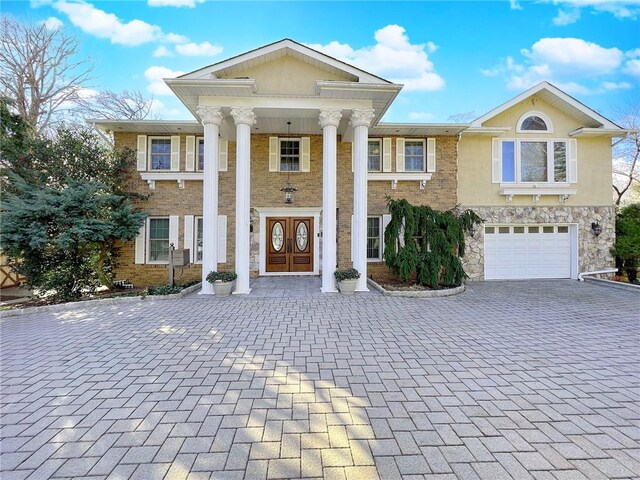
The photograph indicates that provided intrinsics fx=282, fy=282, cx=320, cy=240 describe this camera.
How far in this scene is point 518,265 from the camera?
1038 cm

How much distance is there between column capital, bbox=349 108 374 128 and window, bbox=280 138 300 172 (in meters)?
2.87

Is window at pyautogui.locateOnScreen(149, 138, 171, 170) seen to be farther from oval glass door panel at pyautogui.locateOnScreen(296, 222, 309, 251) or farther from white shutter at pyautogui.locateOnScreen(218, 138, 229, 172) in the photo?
oval glass door panel at pyautogui.locateOnScreen(296, 222, 309, 251)

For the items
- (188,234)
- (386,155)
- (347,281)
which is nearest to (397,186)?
(386,155)

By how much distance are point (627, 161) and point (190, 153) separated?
64.3 ft

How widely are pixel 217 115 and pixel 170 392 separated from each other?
6848 millimetres

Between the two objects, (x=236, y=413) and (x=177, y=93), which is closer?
(x=236, y=413)

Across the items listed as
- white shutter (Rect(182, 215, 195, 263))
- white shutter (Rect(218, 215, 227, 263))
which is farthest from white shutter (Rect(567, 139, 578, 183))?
white shutter (Rect(182, 215, 195, 263))

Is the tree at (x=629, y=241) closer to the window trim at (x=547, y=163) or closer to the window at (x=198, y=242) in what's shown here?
the window trim at (x=547, y=163)

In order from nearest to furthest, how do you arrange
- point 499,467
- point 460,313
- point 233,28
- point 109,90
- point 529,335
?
1. point 499,467
2. point 529,335
3. point 460,313
4. point 233,28
5. point 109,90

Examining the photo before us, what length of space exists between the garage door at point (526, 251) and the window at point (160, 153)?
11.7 m

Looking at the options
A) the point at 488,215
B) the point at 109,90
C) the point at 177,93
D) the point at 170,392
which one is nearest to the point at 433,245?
the point at 488,215

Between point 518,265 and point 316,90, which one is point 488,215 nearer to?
point 518,265

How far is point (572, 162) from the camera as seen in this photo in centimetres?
1028

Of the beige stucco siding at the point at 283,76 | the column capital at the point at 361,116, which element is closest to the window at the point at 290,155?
the beige stucco siding at the point at 283,76
